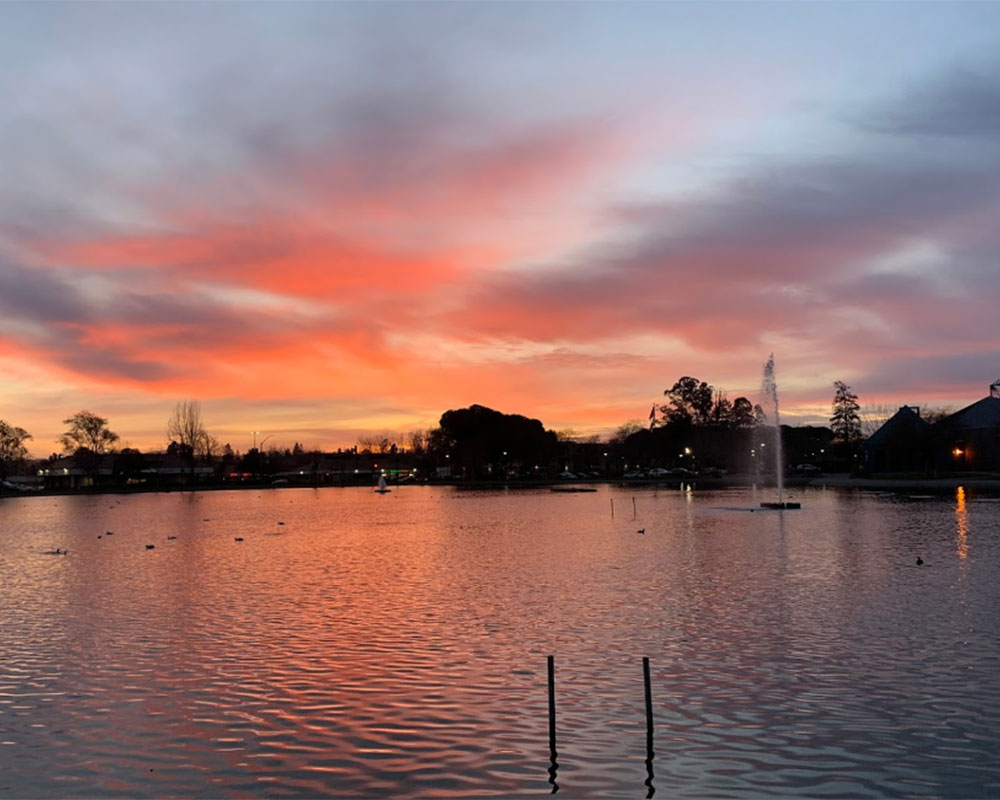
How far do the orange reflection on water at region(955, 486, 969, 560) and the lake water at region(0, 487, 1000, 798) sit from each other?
548 millimetres

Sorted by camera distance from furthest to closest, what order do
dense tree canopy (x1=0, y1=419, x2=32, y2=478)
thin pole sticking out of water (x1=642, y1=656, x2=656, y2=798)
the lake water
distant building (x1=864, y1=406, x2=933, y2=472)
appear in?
dense tree canopy (x1=0, y1=419, x2=32, y2=478)
distant building (x1=864, y1=406, x2=933, y2=472)
the lake water
thin pole sticking out of water (x1=642, y1=656, x2=656, y2=798)

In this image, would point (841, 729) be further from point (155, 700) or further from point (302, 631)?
point (302, 631)

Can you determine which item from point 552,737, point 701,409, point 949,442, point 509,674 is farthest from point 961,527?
point 701,409

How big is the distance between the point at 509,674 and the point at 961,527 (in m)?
34.6

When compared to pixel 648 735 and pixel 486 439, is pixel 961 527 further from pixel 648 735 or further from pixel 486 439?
pixel 486 439

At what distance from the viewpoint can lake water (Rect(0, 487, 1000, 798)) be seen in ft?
38.2

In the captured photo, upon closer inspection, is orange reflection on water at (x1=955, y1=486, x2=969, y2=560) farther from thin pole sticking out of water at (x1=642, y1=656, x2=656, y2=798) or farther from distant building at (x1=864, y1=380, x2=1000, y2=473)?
distant building at (x1=864, y1=380, x2=1000, y2=473)

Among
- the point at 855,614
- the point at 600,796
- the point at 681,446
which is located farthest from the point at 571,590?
the point at 681,446

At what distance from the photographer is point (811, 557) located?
3378cm

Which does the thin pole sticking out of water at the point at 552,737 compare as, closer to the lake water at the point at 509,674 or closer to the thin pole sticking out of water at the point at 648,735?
the lake water at the point at 509,674

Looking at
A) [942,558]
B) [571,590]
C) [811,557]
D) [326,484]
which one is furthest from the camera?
[326,484]

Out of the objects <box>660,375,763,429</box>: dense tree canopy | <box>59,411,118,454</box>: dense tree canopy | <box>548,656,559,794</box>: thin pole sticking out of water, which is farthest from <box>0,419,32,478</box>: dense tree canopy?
<box>548,656,559,794</box>: thin pole sticking out of water

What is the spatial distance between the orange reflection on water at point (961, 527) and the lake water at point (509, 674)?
548mm

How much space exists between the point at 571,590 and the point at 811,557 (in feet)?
38.2
